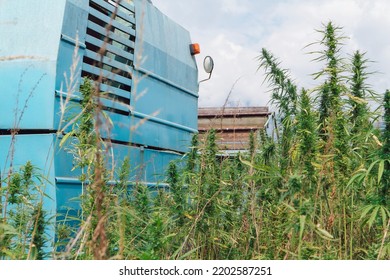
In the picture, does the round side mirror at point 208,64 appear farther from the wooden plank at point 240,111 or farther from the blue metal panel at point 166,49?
the wooden plank at point 240,111

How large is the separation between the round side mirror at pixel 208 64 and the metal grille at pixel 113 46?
1.66 metres

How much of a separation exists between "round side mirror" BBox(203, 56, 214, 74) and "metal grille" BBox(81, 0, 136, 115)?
5.46 ft

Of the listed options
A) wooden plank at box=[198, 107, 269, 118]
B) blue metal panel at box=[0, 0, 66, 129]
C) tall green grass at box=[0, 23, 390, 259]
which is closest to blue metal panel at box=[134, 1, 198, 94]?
blue metal panel at box=[0, 0, 66, 129]

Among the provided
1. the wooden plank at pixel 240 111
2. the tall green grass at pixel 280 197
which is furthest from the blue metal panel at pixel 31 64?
the wooden plank at pixel 240 111

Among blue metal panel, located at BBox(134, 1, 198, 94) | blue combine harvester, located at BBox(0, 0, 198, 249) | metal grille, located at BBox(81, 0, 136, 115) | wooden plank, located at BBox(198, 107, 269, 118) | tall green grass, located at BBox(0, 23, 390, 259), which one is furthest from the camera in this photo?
wooden plank, located at BBox(198, 107, 269, 118)

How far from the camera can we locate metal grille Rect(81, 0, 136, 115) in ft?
13.4

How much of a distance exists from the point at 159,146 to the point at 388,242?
3.48 m

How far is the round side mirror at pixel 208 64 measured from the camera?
6.37 metres

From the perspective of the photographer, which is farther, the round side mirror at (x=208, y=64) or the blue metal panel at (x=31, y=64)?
the round side mirror at (x=208, y=64)

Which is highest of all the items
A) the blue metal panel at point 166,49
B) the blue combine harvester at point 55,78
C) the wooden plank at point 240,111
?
the wooden plank at point 240,111

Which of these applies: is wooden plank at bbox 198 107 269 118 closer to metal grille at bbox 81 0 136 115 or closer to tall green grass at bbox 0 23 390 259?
metal grille at bbox 81 0 136 115

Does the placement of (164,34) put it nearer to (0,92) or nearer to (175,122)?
(175,122)

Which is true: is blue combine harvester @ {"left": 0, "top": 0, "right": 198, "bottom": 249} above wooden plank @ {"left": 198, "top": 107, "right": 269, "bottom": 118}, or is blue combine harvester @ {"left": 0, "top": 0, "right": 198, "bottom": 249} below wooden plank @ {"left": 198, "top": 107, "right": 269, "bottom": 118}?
below

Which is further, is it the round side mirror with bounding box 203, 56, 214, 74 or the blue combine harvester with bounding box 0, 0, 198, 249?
the round side mirror with bounding box 203, 56, 214, 74
